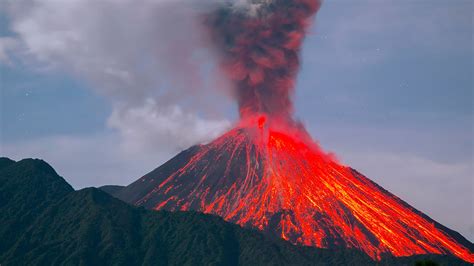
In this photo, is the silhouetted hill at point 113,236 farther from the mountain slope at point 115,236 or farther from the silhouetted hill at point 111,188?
the silhouetted hill at point 111,188

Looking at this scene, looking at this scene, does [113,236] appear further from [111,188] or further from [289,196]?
[111,188]

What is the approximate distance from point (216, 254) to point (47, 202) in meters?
25.1

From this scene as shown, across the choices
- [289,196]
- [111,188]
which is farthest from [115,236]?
[111,188]

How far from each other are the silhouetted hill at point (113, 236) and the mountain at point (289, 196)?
5.86 m

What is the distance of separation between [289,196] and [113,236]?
94.6 feet

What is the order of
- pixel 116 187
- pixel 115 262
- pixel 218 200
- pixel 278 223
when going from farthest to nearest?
pixel 116 187 < pixel 218 200 < pixel 278 223 < pixel 115 262

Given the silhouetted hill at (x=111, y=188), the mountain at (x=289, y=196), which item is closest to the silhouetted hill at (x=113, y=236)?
the mountain at (x=289, y=196)

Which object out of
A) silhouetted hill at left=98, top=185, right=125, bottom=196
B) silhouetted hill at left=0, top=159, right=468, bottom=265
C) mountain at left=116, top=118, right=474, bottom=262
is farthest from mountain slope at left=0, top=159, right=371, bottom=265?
silhouetted hill at left=98, top=185, right=125, bottom=196

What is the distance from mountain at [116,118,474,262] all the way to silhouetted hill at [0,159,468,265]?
586cm

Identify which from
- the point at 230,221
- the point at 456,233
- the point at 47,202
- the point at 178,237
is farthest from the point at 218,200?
the point at 456,233

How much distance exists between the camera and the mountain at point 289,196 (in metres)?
106

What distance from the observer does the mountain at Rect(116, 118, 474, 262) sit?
106 meters

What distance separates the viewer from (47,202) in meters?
105

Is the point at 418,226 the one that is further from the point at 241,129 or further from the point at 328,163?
the point at 241,129
